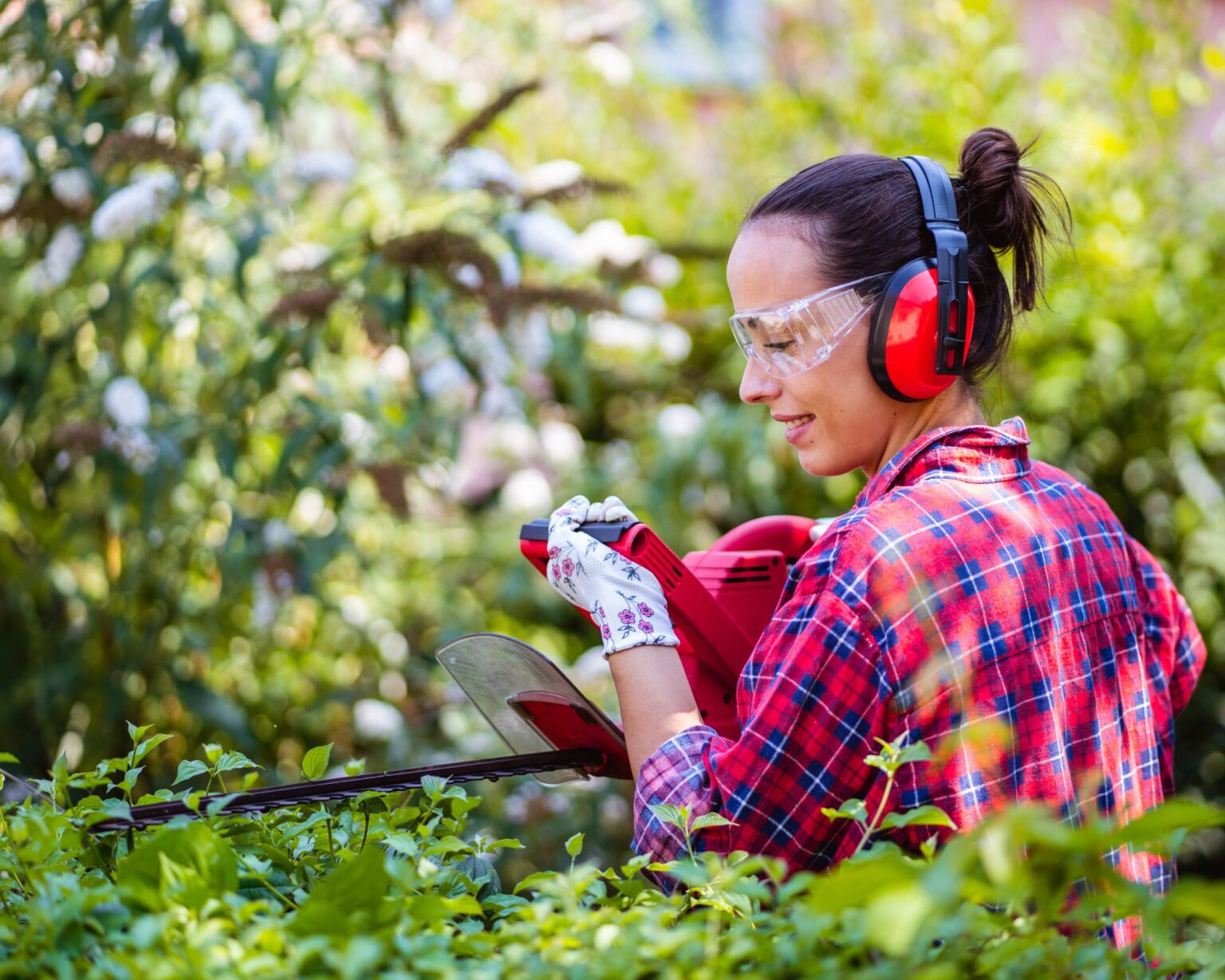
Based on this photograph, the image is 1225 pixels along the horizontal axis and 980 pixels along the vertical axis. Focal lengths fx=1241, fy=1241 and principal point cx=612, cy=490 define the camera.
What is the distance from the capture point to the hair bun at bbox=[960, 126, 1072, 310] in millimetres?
1563

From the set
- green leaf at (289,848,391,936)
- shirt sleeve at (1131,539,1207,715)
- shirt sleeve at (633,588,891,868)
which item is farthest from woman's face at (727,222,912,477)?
green leaf at (289,848,391,936)

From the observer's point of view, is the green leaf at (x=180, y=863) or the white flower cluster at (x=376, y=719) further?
the white flower cluster at (x=376, y=719)

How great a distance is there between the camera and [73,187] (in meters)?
2.59

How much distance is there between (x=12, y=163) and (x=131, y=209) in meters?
0.29

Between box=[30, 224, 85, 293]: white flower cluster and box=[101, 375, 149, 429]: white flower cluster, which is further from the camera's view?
box=[30, 224, 85, 293]: white flower cluster

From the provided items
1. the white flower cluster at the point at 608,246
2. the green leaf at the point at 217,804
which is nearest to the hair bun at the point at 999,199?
the green leaf at the point at 217,804

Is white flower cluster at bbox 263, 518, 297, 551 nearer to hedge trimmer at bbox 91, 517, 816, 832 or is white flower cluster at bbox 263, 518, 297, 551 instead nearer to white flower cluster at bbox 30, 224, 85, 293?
white flower cluster at bbox 30, 224, 85, 293

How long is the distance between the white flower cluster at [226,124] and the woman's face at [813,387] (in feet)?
4.81

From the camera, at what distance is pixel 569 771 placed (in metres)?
1.46

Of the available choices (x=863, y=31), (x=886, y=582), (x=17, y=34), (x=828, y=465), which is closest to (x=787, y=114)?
(x=863, y=31)

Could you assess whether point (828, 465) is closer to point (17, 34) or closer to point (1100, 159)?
point (17, 34)

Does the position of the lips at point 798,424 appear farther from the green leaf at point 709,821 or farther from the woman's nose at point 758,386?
the green leaf at point 709,821

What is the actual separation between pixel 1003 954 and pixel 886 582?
1.56ft

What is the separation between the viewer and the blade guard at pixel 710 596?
1.47m
